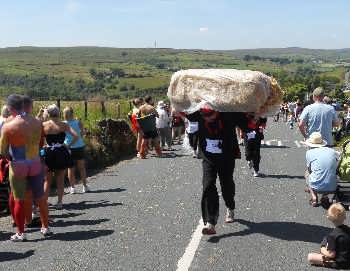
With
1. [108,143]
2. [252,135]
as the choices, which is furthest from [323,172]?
[108,143]

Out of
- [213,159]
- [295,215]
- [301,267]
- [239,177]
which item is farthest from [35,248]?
[239,177]

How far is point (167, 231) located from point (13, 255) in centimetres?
203

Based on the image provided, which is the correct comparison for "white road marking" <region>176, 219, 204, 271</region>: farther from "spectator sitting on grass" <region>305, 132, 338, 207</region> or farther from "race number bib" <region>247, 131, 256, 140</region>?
"race number bib" <region>247, 131, 256, 140</region>

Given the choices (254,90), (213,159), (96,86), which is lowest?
(96,86)

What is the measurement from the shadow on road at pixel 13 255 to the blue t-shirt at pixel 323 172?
4.61 meters

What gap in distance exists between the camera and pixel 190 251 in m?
6.53

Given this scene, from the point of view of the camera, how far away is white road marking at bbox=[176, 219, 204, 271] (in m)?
5.98

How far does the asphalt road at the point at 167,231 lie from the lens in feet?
20.4

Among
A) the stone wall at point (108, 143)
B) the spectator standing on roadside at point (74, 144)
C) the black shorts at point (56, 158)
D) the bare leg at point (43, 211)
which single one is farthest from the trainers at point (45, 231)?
the stone wall at point (108, 143)

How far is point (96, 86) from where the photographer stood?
107562mm

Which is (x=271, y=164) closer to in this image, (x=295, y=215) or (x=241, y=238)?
(x=295, y=215)

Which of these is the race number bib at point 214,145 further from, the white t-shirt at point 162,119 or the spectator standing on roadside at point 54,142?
the white t-shirt at point 162,119

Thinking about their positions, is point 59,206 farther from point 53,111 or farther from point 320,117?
point 320,117

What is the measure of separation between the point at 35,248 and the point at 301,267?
3.24 meters
